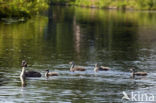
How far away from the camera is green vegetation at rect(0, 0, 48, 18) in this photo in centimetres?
9050

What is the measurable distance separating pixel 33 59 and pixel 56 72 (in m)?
7.69

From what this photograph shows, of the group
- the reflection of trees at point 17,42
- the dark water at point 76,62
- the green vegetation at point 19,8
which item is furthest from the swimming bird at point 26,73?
the green vegetation at point 19,8

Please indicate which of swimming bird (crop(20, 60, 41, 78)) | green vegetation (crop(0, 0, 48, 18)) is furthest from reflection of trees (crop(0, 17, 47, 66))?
green vegetation (crop(0, 0, 48, 18))

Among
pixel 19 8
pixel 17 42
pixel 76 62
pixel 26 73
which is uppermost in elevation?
pixel 26 73

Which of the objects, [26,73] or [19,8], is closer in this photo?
[26,73]

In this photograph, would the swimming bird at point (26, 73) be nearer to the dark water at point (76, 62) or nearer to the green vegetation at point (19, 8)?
the dark water at point (76, 62)

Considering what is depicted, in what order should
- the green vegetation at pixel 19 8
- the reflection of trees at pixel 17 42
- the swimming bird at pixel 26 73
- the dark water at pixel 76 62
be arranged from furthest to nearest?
1. the green vegetation at pixel 19 8
2. the reflection of trees at pixel 17 42
3. the swimming bird at pixel 26 73
4. the dark water at pixel 76 62

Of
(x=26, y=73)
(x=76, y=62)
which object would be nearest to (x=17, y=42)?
(x=76, y=62)

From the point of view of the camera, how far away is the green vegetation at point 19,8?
3563 inches

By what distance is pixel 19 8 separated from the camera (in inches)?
3728

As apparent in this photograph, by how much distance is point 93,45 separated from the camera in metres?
57.3

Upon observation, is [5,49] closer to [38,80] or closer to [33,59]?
[33,59]

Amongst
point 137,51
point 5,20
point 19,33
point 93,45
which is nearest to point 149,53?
point 137,51

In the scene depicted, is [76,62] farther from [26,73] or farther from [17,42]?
[17,42]
